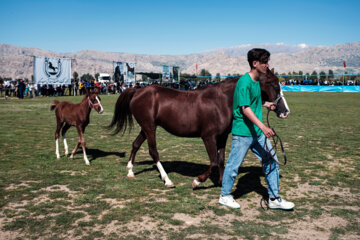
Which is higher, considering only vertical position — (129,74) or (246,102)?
(129,74)

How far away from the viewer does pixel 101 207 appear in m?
4.71

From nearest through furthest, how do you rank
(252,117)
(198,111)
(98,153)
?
(252,117)
(198,111)
(98,153)

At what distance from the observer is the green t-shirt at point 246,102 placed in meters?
4.29

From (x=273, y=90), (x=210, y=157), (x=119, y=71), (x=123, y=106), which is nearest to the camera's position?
(x=273, y=90)

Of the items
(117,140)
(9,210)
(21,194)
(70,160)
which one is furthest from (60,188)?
(117,140)

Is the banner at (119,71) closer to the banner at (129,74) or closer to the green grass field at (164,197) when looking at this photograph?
the banner at (129,74)

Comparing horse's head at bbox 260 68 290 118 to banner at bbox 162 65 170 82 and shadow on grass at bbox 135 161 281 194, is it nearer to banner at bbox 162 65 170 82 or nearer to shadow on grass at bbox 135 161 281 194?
shadow on grass at bbox 135 161 281 194

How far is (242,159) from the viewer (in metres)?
4.60

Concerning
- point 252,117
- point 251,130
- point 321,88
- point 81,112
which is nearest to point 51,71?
point 81,112

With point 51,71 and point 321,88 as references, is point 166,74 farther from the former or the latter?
point 321,88

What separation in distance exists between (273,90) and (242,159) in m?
1.24

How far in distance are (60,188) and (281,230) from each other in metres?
3.85

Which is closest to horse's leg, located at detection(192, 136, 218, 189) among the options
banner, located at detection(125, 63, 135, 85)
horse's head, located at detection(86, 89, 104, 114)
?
horse's head, located at detection(86, 89, 104, 114)

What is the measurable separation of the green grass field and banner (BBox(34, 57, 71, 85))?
31.0 metres
